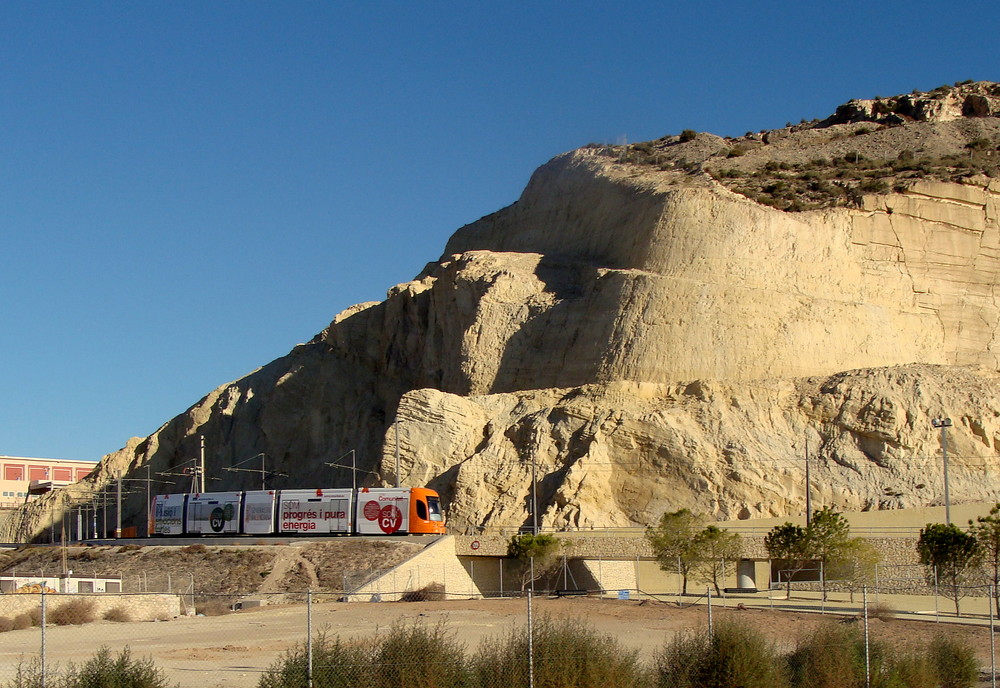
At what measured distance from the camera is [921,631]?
2792 cm

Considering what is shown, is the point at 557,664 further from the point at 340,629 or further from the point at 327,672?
the point at 340,629

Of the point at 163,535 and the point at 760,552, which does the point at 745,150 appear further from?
the point at 163,535

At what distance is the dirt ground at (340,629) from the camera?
69.4 ft

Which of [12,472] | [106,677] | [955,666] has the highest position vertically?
[12,472]

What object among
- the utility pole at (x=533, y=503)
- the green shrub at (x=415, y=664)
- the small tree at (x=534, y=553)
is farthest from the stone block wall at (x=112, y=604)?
the utility pole at (x=533, y=503)

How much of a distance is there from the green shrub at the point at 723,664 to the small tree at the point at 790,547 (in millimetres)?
22276

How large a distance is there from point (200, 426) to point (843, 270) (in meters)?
40.9

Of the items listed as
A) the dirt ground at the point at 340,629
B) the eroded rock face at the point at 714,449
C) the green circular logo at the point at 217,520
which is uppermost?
the eroded rock face at the point at 714,449

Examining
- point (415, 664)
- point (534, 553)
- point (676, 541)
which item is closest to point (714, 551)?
point (676, 541)

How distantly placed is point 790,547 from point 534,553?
343 inches

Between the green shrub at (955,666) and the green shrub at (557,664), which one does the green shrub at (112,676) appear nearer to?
the green shrub at (557,664)

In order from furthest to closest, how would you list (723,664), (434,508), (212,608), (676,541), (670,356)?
(670,356) → (434,508) → (676,541) → (212,608) → (723,664)

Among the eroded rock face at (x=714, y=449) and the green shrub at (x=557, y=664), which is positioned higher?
the eroded rock face at (x=714, y=449)

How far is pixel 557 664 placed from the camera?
17141 millimetres
